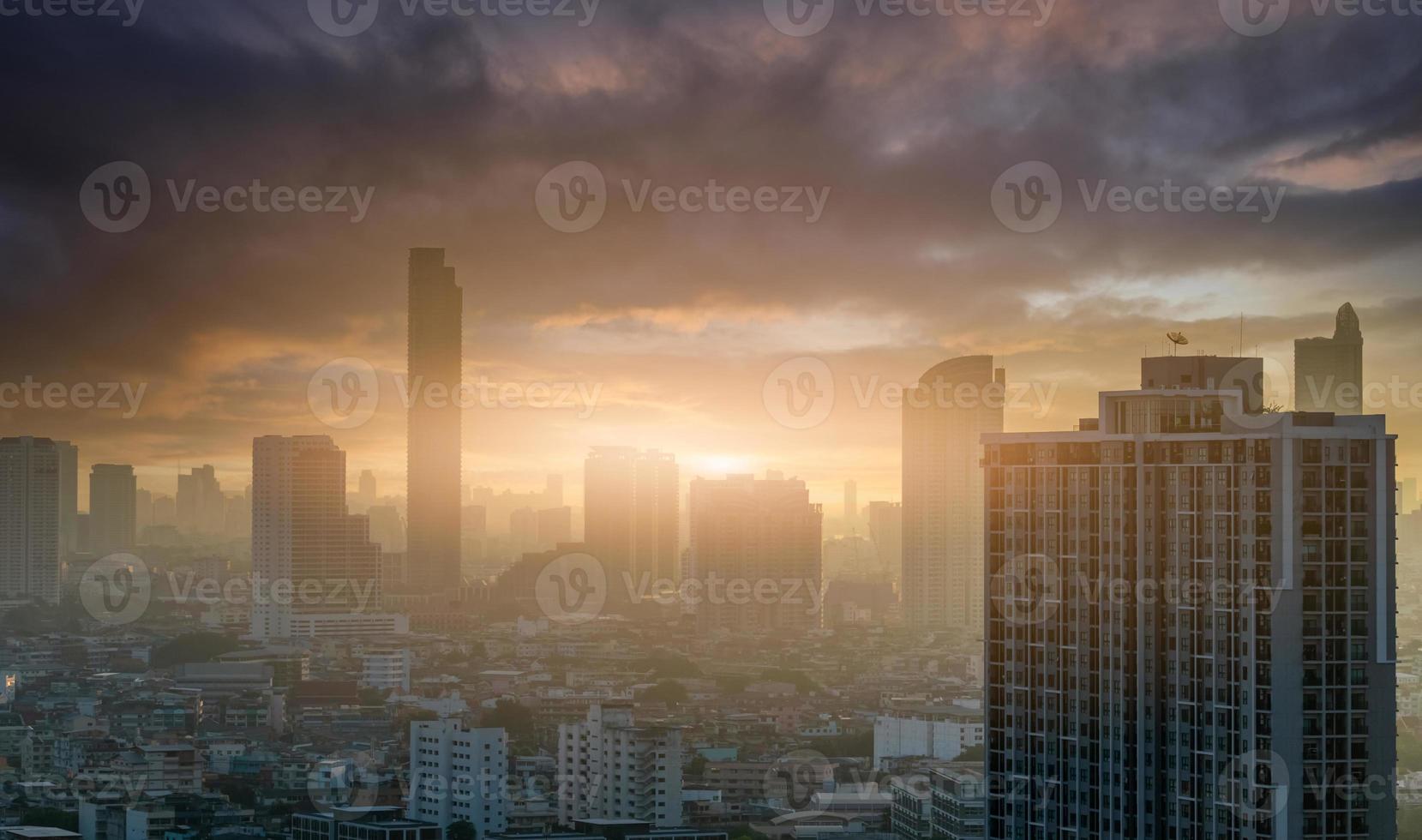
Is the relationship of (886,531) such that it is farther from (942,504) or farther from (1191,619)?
(1191,619)

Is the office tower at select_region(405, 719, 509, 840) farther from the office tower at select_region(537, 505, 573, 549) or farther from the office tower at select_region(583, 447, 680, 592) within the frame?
the office tower at select_region(537, 505, 573, 549)

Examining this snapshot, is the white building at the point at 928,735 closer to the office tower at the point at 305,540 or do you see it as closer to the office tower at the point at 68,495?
the office tower at the point at 305,540

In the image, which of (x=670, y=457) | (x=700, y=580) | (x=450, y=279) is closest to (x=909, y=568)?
(x=700, y=580)

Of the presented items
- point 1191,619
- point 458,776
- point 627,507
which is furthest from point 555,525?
point 1191,619

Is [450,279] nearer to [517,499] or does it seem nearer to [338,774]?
[517,499]

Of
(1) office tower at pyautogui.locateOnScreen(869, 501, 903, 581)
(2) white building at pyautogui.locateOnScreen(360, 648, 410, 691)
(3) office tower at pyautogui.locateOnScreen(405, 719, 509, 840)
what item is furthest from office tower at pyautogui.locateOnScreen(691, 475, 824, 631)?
(3) office tower at pyautogui.locateOnScreen(405, 719, 509, 840)

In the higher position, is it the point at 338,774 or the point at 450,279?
the point at 450,279
